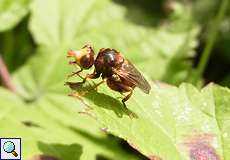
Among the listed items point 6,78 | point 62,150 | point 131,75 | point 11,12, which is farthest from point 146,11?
point 131,75

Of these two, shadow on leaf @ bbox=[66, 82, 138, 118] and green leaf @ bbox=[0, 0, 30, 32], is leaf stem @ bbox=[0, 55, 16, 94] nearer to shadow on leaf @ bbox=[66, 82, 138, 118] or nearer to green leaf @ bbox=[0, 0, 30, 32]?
green leaf @ bbox=[0, 0, 30, 32]


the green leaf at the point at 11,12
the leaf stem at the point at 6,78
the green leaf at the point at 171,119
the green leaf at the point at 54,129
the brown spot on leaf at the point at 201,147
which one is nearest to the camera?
the green leaf at the point at 171,119

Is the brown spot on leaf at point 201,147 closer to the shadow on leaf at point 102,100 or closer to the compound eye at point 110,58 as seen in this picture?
the shadow on leaf at point 102,100

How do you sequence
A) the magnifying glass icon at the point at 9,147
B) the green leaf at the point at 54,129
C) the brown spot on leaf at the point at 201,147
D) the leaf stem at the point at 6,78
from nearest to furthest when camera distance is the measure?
the brown spot on leaf at the point at 201,147, the magnifying glass icon at the point at 9,147, the green leaf at the point at 54,129, the leaf stem at the point at 6,78

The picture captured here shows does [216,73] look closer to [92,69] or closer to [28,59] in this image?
[28,59]

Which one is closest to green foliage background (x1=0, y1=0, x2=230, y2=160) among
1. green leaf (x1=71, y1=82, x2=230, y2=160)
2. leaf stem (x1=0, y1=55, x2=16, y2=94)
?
green leaf (x1=71, y1=82, x2=230, y2=160)

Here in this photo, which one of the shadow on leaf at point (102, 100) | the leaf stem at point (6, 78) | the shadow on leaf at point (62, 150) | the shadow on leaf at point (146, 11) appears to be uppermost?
the shadow on leaf at point (146, 11)

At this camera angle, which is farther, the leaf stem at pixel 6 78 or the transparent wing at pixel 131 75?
the leaf stem at pixel 6 78

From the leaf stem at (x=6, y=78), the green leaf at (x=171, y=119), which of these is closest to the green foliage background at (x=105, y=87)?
the green leaf at (x=171, y=119)
